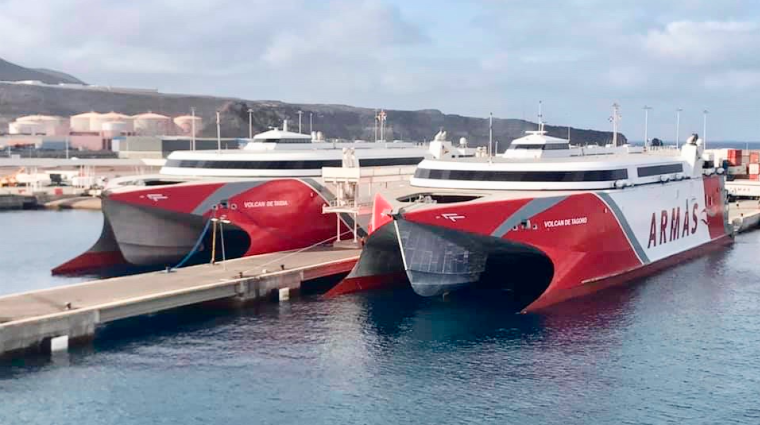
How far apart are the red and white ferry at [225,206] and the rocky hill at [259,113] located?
327 ft

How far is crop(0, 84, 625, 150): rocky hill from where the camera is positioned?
147 meters

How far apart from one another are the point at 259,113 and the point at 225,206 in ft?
369

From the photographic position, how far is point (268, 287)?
103 feet

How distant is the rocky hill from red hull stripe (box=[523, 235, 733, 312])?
4149 inches

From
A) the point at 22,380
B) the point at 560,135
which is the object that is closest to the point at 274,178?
the point at 22,380

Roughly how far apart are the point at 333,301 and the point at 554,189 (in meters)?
8.36

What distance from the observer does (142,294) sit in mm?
27641

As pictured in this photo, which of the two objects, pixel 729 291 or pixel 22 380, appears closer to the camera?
pixel 22 380

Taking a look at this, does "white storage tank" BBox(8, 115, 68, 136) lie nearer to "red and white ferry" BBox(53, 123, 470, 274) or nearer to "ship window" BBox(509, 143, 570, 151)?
"red and white ferry" BBox(53, 123, 470, 274)

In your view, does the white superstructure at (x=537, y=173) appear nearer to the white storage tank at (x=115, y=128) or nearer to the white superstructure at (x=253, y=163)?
the white superstructure at (x=253, y=163)

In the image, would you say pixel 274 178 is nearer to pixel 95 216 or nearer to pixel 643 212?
pixel 643 212

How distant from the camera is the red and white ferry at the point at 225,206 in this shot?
35375 mm

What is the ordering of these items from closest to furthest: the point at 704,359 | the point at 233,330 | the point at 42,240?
the point at 704,359 < the point at 233,330 < the point at 42,240

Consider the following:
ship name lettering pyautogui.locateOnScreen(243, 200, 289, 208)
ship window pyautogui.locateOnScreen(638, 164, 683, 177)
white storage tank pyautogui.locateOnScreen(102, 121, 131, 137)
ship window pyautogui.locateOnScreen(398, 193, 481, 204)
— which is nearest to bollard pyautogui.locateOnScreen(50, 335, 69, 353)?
ship window pyautogui.locateOnScreen(398, 193, 481, 204)
